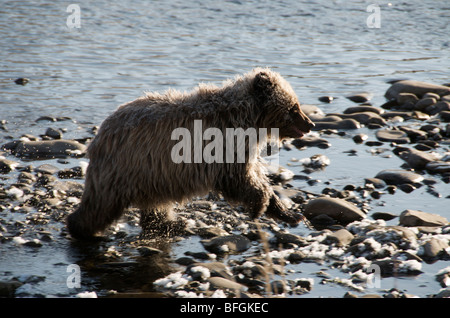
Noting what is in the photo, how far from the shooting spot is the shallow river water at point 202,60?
6.49 m

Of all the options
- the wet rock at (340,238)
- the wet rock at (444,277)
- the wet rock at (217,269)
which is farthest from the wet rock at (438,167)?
the wet rock at (217,269)

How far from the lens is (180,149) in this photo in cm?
570

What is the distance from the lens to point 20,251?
582 centimetres

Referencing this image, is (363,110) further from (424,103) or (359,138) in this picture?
(359,138)

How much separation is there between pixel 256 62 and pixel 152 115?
7542 millimetres

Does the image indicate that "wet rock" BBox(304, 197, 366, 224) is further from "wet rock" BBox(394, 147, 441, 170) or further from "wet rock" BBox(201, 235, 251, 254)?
"wet rock" BBox(394, 147, 441, 170)

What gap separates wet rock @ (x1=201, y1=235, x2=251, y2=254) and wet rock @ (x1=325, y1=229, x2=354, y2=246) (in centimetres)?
78

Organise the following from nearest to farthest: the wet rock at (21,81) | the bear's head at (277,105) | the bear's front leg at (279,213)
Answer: the bear's head at (277,105)
the bear's front leg at (279,213)
the wet rock at (21,81)

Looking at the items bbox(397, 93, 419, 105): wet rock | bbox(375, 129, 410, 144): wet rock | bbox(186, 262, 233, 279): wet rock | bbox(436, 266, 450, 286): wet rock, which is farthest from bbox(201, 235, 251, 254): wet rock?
bbox(397, 93, 419, 105): wet rock

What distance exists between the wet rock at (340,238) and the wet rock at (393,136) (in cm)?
305

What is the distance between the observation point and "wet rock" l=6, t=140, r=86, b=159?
8094 mm

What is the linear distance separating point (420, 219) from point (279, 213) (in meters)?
1.44

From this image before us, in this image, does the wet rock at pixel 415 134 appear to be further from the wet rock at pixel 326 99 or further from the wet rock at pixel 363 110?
the wet rock at pixel 326 99
